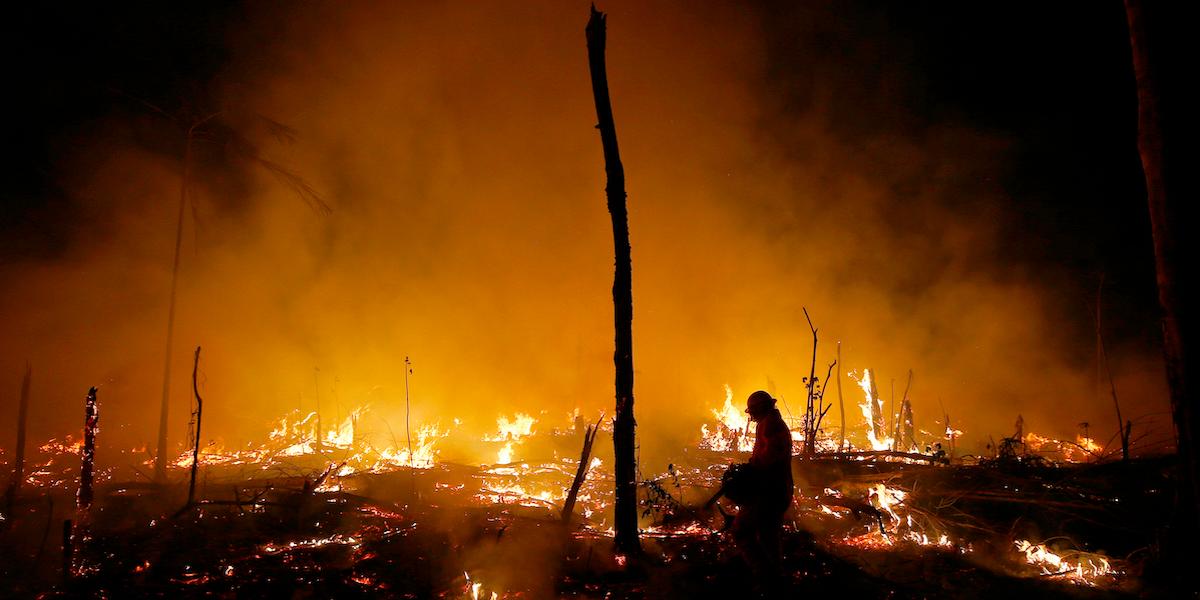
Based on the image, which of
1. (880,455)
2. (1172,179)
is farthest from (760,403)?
(880,455)

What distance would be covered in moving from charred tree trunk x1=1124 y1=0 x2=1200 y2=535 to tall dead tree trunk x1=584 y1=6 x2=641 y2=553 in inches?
208

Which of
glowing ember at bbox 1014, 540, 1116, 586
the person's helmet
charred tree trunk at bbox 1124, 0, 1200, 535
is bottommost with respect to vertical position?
glowing ember at bbox 1014, 540, 1116, 586

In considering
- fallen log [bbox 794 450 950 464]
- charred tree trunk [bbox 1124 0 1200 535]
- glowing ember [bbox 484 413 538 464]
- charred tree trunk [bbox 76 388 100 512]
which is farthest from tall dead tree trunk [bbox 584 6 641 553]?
glowing ember [bbox 484 413 538 464]

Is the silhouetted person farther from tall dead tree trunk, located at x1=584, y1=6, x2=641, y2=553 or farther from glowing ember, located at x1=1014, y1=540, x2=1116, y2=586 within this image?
glowing ember, located at x1=1014, y1=540, x2=1116, y2=586

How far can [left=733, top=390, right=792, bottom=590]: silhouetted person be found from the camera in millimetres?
5840

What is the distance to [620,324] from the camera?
6980 millimetres

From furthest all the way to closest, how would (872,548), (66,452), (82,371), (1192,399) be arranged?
(82,371) → (66,452) → (872,548) → (1192,399)

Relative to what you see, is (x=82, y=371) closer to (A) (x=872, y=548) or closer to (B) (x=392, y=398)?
(B) (x=392, y=398)

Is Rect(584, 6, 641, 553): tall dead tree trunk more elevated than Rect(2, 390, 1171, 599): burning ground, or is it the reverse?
Rect(584, 6, 641, 553): tall dead tree trunk

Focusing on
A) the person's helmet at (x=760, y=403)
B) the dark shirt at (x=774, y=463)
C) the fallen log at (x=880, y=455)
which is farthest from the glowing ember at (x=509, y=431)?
the dark shirt at (x=774, y=463)

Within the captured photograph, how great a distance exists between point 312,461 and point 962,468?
17.6 meters

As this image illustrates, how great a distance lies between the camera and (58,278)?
1839 centimetres

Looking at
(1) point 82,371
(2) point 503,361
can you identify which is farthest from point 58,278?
(2) point 503,361

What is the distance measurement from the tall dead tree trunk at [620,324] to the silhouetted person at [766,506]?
146 centimetres
